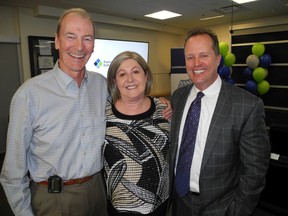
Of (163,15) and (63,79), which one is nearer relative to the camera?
(63,79)

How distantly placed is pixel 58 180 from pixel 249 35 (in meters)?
7.01

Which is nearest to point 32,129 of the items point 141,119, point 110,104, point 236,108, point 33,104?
point 33,104

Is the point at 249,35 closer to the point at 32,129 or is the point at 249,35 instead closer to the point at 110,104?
the point at 110,104

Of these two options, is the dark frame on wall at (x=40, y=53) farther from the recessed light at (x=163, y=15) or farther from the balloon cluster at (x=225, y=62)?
the balloon cluster at (x=225, y=62)

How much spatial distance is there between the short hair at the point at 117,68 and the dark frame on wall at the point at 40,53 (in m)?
4.09

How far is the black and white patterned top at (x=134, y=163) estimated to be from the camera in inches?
57.3

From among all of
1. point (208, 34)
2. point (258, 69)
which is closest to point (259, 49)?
point (258, 69)

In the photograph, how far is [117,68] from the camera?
5.36 feet

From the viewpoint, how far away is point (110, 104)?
1.67 meters

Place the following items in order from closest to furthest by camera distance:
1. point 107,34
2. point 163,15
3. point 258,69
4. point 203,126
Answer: point 203,126
point 258,69
point 163,15
point 107,34

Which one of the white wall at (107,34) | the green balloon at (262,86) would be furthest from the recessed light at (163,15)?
the green balloon at (262,86)

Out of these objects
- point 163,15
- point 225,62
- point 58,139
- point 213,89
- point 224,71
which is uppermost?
point 163,15

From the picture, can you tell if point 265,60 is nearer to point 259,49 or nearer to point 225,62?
point 259,49

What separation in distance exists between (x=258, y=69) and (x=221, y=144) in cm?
512
